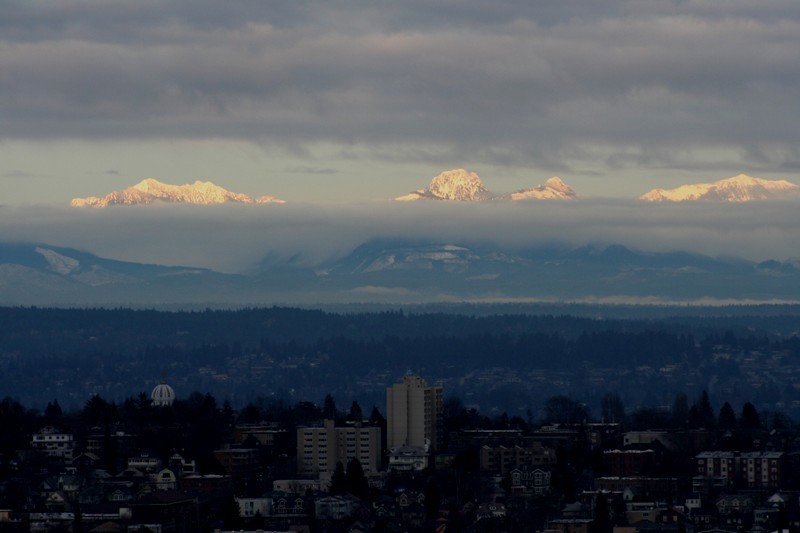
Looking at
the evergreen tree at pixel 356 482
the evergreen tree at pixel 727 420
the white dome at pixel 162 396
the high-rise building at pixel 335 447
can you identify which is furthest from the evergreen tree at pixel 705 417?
the white dome at pixel 162 396

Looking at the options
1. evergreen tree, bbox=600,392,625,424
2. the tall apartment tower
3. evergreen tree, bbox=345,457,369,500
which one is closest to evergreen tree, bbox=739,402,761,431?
the tall apartment tower

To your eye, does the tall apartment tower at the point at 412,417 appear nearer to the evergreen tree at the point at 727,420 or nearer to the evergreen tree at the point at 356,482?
the evergreen tree at the point at 356,482

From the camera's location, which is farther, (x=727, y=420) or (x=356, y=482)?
(x=727, y=420)

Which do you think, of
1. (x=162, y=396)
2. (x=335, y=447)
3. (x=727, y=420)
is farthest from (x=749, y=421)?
(x=162, y=396)

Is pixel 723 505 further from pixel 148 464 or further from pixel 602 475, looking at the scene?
pixel 148 464

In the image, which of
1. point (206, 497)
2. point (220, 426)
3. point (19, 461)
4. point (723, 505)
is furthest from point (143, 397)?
point (723, 505)

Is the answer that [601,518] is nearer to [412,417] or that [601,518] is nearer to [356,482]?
[356,482]

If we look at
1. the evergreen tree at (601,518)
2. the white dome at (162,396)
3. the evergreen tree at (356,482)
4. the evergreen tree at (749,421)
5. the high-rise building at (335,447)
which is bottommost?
the evergreen tree at (601,518)

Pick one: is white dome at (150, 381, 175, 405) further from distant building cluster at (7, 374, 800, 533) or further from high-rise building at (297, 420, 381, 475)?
high-rise building at (297, 420, 381, 475)
